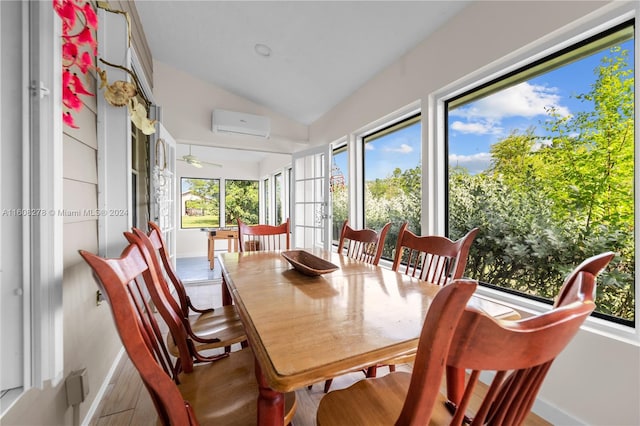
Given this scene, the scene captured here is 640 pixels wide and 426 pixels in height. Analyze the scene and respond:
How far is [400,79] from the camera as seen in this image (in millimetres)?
2439

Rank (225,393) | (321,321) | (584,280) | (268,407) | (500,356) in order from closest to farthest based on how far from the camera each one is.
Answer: (500,356), (584,280), (268,407), (321,321), (225,393)

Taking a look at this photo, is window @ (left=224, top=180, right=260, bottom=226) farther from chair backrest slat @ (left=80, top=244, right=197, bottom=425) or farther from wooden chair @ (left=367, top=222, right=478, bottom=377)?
chair backrest slat @ (left=80, top=244, right=197, bottom=425)

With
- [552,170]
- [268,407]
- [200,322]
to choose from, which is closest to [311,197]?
[200,322]

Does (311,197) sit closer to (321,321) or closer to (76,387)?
(76,387)

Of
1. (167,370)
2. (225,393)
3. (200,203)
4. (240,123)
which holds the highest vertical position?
(240,123)

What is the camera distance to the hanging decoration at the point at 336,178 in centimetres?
364

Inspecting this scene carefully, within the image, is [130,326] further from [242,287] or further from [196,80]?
[196,80]

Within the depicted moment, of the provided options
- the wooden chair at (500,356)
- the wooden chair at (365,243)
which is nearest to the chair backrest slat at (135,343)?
the wooden chair at (500,356)

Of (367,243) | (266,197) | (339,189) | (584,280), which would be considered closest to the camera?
(584,280)

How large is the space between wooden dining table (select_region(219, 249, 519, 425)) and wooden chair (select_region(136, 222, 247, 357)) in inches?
11.2

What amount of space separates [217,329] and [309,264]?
0.62 meters

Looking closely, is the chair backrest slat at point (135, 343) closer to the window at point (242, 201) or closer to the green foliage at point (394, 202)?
the green foliage at point (394, 202)

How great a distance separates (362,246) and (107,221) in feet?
5.66

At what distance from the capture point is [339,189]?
145 inches
